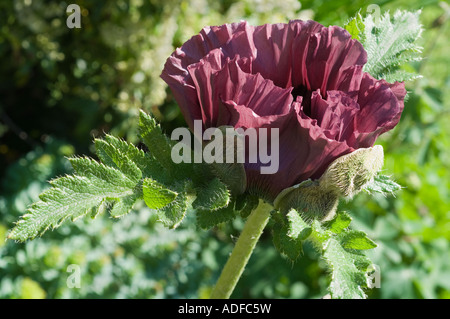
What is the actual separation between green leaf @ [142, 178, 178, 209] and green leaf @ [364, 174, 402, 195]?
18cm

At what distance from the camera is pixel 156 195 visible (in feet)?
1.46

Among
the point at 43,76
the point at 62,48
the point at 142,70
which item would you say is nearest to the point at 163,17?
the point at 142,70

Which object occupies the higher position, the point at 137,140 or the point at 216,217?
the point at 216,217

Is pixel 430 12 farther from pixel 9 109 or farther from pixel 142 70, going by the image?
pixel 9 109

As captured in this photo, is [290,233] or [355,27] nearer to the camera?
[290,233]

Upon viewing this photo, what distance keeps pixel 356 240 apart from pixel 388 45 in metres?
0.22

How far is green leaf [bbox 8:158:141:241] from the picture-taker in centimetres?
42

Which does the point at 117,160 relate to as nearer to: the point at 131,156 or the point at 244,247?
the point at 131,156

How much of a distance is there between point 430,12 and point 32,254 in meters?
3.55

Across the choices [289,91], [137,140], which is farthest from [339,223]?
[137,140]

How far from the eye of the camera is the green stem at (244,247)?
524 millimetres

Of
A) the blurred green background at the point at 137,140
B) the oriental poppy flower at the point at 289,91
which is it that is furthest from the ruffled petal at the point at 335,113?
the blurred green background at the point at 137,140

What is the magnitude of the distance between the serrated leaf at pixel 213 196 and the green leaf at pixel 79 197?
0.05m

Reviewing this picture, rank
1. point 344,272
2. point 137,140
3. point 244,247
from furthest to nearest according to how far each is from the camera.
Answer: point 137,140
point 244,247
point 344,272
